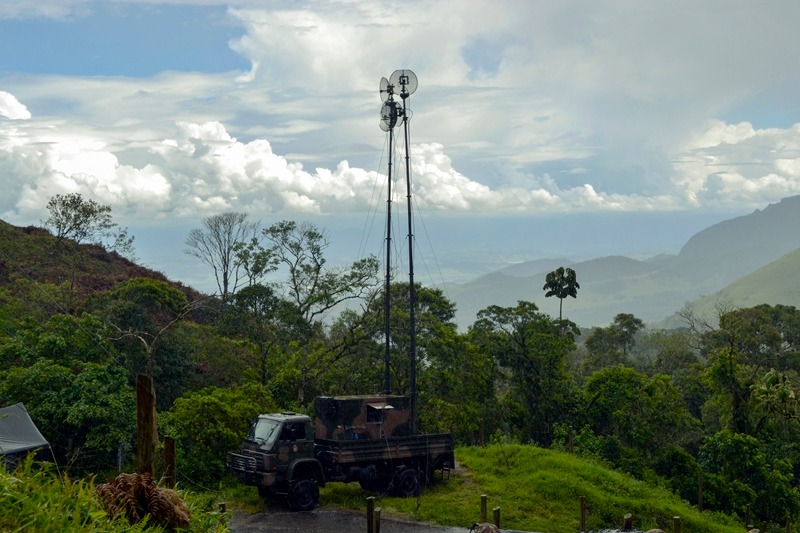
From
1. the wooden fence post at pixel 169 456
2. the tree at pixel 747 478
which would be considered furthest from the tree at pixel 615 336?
the wooden fence post at pixel 169 456

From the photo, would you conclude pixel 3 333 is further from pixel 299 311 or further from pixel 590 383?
pixel 590 383

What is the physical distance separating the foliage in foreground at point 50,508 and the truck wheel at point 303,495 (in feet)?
62.4

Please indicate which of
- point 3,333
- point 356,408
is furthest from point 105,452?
point 3,333

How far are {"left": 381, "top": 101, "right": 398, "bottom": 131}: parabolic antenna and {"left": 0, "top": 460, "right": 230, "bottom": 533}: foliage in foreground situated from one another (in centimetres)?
2558

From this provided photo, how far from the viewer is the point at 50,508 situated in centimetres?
511

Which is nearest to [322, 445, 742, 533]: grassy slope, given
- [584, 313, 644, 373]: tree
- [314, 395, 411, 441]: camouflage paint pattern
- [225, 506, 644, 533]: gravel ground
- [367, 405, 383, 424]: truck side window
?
[225, 506, 644, 533]: gravel ground

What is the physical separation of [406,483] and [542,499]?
15.3ft

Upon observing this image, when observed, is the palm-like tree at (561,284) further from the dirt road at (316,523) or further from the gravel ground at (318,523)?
the dirt road at (316,523)

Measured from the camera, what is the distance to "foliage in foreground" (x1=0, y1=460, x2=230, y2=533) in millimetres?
4922

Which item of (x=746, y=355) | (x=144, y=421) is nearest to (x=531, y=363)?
(x=746, y=355)

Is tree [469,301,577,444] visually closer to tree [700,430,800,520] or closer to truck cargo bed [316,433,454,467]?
tree [700,430,800,520]

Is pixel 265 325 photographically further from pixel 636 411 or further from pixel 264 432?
pixel 636 411

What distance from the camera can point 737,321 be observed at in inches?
2111

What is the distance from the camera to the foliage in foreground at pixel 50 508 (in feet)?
16.1
